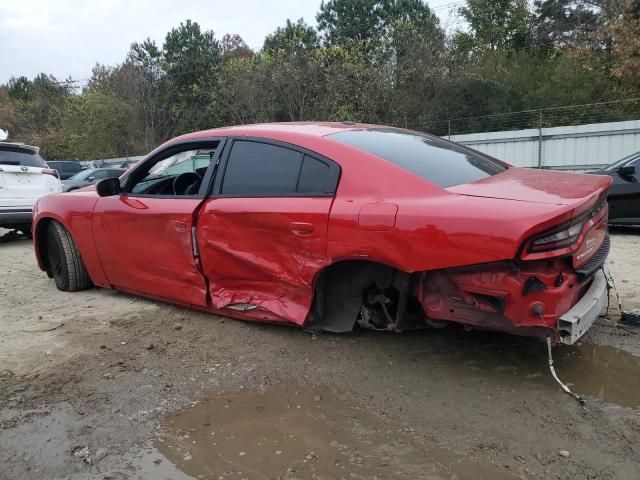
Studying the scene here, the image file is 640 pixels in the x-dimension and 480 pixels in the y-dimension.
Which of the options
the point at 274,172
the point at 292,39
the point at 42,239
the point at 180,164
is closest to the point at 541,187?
the point at 274,172

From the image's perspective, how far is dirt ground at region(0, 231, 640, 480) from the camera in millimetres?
2393

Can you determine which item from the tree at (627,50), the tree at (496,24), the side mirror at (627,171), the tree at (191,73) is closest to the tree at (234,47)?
the tree at (191,73)

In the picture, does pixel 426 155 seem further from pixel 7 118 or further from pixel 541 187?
pixel 7 118

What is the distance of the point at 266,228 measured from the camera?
3.49 meters

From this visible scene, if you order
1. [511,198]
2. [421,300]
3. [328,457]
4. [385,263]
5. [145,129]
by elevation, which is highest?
[145,129]

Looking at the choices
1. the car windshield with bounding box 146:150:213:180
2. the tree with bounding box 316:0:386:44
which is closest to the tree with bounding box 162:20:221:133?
the tree with bounding box 316:0:386:44

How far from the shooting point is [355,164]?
10.7ft

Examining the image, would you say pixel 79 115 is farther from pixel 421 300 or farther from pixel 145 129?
pixel 421 300

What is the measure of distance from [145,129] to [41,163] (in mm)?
25765

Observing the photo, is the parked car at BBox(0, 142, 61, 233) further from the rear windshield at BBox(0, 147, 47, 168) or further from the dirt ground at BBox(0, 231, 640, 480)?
the dirt ground at BBox(0, 231, 640, 480)

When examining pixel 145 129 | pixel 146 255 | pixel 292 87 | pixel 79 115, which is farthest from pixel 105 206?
pixel 79 115

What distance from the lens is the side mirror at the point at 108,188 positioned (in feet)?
14.5

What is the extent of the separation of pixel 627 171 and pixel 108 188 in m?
6.96

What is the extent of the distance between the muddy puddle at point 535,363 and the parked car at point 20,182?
7655 mm
